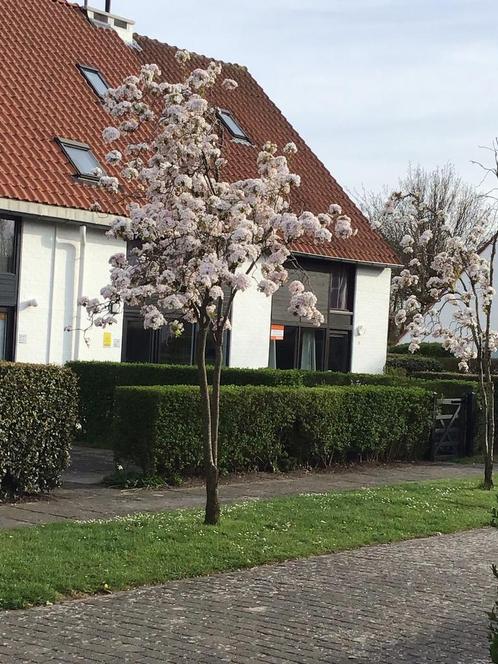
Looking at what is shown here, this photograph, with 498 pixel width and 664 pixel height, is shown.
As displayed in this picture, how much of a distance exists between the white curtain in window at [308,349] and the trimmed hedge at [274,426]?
314 inches

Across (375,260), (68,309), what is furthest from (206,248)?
(375,260)

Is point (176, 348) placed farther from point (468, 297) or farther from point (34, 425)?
point (34, 425)

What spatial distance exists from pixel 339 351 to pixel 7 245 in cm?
1093

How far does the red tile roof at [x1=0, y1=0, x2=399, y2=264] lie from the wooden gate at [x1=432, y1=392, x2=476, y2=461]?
285 inches

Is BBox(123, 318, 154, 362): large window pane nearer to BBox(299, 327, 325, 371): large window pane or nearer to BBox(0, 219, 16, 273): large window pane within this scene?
BBox(0, 219, 16, 273): large window pane

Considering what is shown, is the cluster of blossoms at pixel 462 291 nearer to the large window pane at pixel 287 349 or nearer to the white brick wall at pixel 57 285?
the white brick wall at pixel 57 285

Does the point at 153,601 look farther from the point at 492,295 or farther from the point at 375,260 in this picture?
the point at 375,260

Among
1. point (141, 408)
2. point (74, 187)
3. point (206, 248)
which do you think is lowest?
point (141, 408)

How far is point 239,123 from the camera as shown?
95.6 ft

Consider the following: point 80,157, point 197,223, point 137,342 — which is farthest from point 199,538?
point 80,157

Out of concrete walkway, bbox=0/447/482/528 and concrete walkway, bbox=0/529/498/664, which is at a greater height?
concrete walkway, bbox=0/447/482/528

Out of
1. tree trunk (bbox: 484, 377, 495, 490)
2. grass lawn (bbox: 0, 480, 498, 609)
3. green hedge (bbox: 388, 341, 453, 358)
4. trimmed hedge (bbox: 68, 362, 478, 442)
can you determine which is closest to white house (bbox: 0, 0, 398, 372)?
trimmed hedge (bbox: 68, 362, 478, 442)

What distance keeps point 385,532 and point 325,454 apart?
238 inches

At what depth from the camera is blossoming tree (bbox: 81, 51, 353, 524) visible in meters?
9.84
